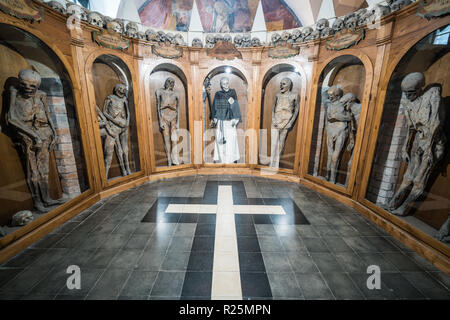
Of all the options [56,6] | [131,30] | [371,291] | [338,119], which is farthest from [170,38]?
[371,291]

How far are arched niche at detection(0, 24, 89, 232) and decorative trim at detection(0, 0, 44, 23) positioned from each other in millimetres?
184

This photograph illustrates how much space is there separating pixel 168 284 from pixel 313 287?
152 cm

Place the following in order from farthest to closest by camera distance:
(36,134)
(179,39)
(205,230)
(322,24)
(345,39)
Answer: (179,39) → (322,24) → (345,39) → (205,230) → (36,134)

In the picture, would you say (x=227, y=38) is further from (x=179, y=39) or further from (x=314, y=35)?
(x=314, y=35)

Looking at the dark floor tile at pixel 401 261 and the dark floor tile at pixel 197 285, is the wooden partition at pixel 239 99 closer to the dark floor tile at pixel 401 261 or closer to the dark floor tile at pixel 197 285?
the dark floor tile at pixel 401 261

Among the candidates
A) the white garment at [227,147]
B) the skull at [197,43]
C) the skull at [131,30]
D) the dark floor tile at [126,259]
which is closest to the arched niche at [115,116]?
the skull at [131,30]

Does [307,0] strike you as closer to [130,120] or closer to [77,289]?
[130,120]

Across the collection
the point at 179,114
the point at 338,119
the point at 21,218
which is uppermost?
the point at 179,114

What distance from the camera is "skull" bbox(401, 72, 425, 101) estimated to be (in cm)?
269

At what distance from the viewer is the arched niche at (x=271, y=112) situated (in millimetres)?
5094

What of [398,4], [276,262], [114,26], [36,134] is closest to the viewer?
[276,262]

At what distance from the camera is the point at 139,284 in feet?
6.63

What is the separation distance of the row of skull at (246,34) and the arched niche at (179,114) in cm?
73
